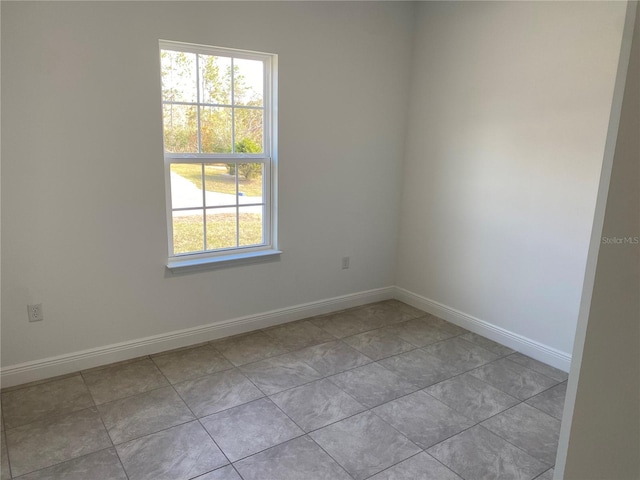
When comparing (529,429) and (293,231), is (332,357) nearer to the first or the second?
(293,231)

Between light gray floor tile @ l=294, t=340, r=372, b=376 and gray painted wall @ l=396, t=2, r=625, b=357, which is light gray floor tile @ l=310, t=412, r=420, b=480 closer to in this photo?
light gray floor tile @ l=294, t=340, r=372, b=376

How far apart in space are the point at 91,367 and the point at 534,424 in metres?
2.66

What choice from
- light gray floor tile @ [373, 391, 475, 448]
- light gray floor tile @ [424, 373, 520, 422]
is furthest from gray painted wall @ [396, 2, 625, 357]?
light gray floor tile @ [373, 391, 475, 448]

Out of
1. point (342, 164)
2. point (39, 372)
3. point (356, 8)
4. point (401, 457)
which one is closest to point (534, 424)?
point (401, 457)

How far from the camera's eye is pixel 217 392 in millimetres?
2684

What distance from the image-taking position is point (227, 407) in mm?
2539

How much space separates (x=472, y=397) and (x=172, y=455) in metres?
1.70

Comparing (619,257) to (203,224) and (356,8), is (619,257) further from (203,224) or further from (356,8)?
(356,8)

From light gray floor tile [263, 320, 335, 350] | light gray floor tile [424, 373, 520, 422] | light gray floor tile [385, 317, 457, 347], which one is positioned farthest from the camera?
light gray floor tile [385, 317, 457, 347]

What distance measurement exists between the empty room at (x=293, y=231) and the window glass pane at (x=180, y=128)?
13 mm

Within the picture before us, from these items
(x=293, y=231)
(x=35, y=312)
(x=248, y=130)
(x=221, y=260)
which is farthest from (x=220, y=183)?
(x=35, y=312)

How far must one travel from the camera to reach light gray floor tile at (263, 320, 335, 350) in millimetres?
3367

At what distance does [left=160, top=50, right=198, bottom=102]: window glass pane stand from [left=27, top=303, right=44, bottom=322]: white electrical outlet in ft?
4.86

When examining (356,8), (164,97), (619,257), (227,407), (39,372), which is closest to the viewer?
(619,257)
